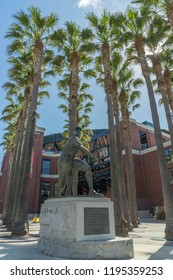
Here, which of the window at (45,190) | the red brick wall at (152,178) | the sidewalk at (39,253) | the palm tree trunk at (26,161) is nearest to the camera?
the sidewalk at (39,253)

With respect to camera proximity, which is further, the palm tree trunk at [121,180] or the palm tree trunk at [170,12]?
the palm tree trunk at [121,180]

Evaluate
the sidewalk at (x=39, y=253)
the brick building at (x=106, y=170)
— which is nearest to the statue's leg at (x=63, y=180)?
the sidewalk at (x=39, y=253)

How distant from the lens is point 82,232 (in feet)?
19.4

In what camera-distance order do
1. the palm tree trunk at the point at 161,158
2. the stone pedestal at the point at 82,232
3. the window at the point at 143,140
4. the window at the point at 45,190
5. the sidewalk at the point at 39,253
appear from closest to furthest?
the stone pedestal at the point at 82,232 < the sidewalk at the point at 39,253 < the palm tree trunk at the point at 161,158 < the window at the point at 143,140 < the window at the point at 45,190

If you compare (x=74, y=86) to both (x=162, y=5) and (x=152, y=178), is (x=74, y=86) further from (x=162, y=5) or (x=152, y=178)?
(x=152, y=178)

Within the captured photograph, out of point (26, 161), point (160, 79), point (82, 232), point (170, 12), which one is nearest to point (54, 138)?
point (26, 161)

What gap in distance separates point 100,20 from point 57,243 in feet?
48.4

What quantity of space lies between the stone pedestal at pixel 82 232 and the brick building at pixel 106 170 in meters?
28.2

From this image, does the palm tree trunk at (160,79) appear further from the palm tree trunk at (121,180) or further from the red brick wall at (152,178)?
the red brick wall at (152,178)

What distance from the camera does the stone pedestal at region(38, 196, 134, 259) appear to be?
5574 mm

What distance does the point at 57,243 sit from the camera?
6.11 metres

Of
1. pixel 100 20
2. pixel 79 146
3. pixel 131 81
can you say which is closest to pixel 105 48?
pixel 100 20

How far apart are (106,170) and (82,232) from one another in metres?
32.4

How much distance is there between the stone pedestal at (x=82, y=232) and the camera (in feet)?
18.3
